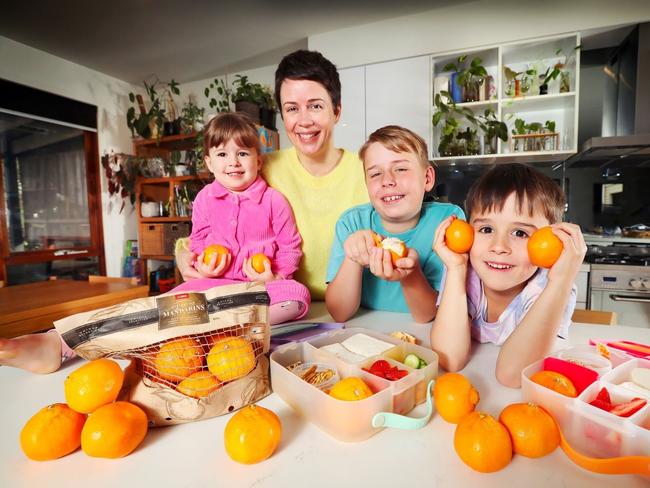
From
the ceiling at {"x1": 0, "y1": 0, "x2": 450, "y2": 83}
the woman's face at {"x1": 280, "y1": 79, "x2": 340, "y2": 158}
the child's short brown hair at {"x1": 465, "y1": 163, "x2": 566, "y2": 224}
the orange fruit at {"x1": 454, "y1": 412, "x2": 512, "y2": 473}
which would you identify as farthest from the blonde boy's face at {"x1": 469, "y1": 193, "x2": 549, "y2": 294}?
the ceiling at {"x1": 0, "y1": 0, "x2": 450, "y2": 83}

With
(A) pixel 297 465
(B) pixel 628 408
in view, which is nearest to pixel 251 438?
(A) pixel 297 465

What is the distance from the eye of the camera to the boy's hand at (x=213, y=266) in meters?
1.06

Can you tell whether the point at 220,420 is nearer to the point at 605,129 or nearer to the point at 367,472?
the point at 367,472

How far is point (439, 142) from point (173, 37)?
6.98ft

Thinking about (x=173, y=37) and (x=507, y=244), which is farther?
(x=173, y=37)

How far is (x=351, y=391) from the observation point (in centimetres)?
46

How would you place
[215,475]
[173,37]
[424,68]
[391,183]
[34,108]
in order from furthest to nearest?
[34,108] < [173,37] < [424,68] < [391,183] < [215,475]

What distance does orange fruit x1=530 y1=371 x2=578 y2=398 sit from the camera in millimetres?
470

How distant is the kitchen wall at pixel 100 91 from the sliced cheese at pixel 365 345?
137 inches

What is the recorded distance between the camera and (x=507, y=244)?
2.26 ft

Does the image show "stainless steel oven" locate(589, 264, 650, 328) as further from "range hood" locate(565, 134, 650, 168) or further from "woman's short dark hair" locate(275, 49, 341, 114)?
"woman's short dark hair" locate(275, 49, 341, 114)

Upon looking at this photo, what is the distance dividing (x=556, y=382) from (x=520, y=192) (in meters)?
0.36

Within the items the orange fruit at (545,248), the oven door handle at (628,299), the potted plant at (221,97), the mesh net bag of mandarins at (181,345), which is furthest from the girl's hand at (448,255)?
the potted plant at (221,97)

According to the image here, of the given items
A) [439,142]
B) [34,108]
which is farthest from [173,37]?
[439,142]
